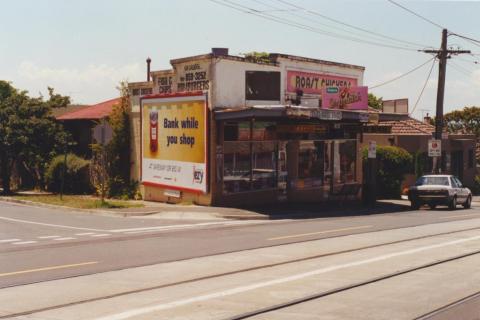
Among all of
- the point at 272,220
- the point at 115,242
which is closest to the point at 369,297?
the point at 115,242

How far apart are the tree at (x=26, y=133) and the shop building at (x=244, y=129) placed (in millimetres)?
4830

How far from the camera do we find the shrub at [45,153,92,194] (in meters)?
30.8

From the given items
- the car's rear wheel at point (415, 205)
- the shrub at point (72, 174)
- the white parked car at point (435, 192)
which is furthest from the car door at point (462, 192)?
the shrub at point (72, 174)

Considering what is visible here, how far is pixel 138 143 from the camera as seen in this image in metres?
28.3

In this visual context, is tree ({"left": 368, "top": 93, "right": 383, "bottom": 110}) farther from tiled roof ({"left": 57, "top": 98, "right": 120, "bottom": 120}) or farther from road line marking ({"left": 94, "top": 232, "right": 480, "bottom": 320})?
road line marking ({"left": 94, "top": 232, "right": 480, "bottom": 320})

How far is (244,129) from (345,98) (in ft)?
18.5

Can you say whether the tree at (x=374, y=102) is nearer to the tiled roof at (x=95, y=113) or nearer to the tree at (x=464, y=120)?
the tree at (x=464, y=120)

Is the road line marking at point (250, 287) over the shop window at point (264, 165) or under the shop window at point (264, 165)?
under

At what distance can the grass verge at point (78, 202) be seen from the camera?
24.0 meters

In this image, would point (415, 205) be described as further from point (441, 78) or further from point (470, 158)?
point (470, 158)

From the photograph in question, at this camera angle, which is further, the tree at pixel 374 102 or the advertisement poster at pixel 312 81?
the tree at pixel 374 102

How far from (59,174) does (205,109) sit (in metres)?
11.0

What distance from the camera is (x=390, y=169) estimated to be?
33.6 m

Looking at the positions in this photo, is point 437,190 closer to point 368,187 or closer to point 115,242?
point 368,187
